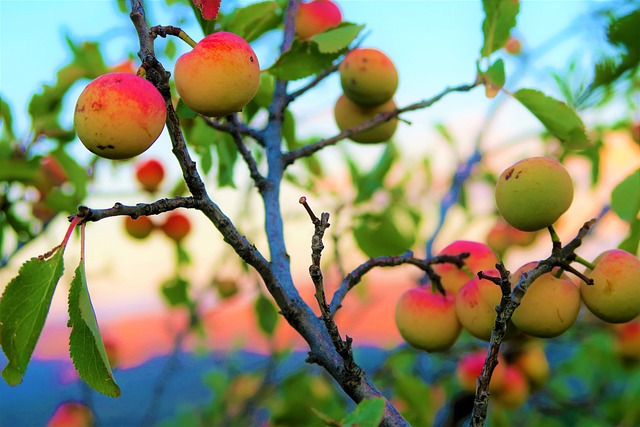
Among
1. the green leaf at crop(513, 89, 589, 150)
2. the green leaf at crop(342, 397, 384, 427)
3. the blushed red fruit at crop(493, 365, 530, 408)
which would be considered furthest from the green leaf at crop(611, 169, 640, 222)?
the blushed red fruit at crop(493, 365, 530, 408)

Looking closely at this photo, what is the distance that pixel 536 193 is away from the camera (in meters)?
0.80

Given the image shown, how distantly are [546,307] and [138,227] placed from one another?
153cm

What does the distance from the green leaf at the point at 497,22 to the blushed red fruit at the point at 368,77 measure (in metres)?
0.19

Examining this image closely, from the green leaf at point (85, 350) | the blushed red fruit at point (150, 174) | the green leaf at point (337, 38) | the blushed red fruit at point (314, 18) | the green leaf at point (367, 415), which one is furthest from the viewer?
the blushed red fruit at point (150, 174)

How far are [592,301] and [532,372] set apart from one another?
1524mm

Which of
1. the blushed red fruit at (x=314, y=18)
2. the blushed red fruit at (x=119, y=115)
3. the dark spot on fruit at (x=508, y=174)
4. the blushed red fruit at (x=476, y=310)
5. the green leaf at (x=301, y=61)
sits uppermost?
the blushed red fruit at (x=119, y=115)

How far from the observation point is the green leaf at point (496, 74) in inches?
39.9

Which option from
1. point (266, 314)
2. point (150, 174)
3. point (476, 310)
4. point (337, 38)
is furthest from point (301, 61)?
point (150, 174)

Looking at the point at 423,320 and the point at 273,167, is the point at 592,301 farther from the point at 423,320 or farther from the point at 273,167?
the point at 273,167

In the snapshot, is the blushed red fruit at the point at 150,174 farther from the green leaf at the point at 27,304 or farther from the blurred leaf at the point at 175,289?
the green leaf at the point at 27,304

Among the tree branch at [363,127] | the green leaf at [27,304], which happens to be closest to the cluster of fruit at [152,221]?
the tree branch at [363,127]

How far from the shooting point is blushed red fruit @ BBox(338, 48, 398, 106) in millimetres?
1172

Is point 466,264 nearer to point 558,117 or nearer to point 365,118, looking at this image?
point 558,117

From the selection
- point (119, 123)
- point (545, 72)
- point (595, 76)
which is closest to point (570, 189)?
point (595, 76)
